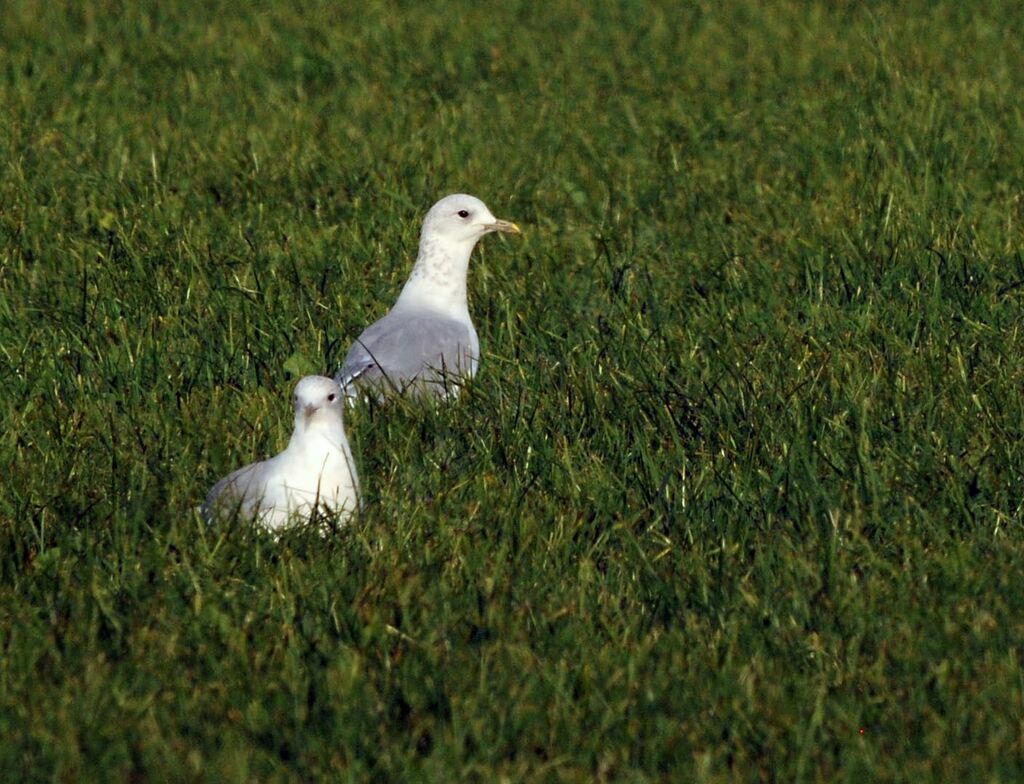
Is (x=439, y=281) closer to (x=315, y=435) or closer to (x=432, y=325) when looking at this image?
(x=432, y=325)

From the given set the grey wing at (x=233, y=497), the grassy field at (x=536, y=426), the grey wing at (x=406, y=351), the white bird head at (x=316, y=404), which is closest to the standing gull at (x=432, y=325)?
the grey wing at (x=406, y=351)

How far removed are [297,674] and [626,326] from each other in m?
2.76

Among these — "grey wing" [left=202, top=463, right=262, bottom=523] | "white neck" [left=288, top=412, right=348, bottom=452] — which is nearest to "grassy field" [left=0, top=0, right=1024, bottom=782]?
"grey wing" [left=202, top=463, right=262, bottom=523]

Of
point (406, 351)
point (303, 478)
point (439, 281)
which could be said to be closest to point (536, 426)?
point (406, 351)

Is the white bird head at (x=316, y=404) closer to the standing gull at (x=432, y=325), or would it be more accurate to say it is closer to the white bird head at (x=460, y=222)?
the standing gull at (x=432, y=325)

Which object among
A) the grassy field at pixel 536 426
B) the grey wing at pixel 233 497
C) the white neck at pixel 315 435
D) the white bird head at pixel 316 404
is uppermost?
the white bird head at pixel 316 404

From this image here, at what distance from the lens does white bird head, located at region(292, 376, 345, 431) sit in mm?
4746

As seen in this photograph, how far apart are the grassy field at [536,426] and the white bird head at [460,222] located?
0.33 meters

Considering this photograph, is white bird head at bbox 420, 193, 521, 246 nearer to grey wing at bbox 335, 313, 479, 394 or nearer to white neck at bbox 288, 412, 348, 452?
grey wing at bbox 335, 313, 479, 394

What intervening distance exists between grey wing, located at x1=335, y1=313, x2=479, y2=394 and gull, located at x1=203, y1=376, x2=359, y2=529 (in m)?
0.89

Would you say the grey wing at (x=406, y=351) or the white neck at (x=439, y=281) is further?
the white neck at (x=439, y=281)

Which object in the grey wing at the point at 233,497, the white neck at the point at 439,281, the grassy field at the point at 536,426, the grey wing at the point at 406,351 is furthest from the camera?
the white neck at the point at 439,281

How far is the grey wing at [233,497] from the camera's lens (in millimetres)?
4578

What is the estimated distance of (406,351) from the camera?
19.5 ft
